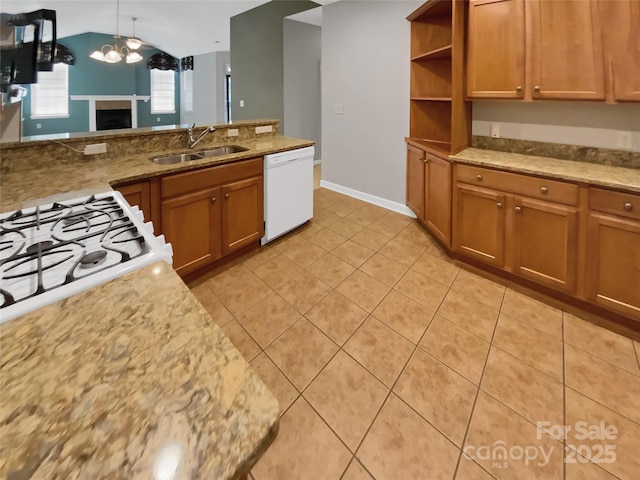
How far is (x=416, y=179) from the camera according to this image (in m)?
3.59

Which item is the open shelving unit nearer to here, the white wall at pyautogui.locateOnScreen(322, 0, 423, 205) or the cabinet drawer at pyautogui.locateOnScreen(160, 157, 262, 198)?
the white wall at pyautogui.locateOnScreen(322, 0, 423, 205)

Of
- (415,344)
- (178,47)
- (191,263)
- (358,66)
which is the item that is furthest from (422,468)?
(178,47)

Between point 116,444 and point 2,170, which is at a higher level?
point 2,170

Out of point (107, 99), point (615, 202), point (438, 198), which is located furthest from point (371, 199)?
point (107, 99)

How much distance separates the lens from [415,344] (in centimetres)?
193

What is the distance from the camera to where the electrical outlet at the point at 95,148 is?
2.22 meters

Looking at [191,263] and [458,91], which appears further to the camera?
[458,91]

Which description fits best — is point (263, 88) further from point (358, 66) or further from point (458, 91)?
point (458, 91)

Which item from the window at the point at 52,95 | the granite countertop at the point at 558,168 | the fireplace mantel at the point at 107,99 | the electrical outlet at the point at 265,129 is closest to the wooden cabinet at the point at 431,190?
the granite countertop at the point at 558,168

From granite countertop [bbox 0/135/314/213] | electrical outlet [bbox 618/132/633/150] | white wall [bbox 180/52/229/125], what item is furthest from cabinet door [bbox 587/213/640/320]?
white wall [bbox 180/52/229/125]

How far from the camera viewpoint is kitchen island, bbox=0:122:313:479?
430 millimetres

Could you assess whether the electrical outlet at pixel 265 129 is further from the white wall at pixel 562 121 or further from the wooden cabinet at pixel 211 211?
the white wall at pixel 562 121

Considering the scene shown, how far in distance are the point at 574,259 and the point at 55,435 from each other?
2.58 m

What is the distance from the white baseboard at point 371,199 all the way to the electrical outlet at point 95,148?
3007mm
